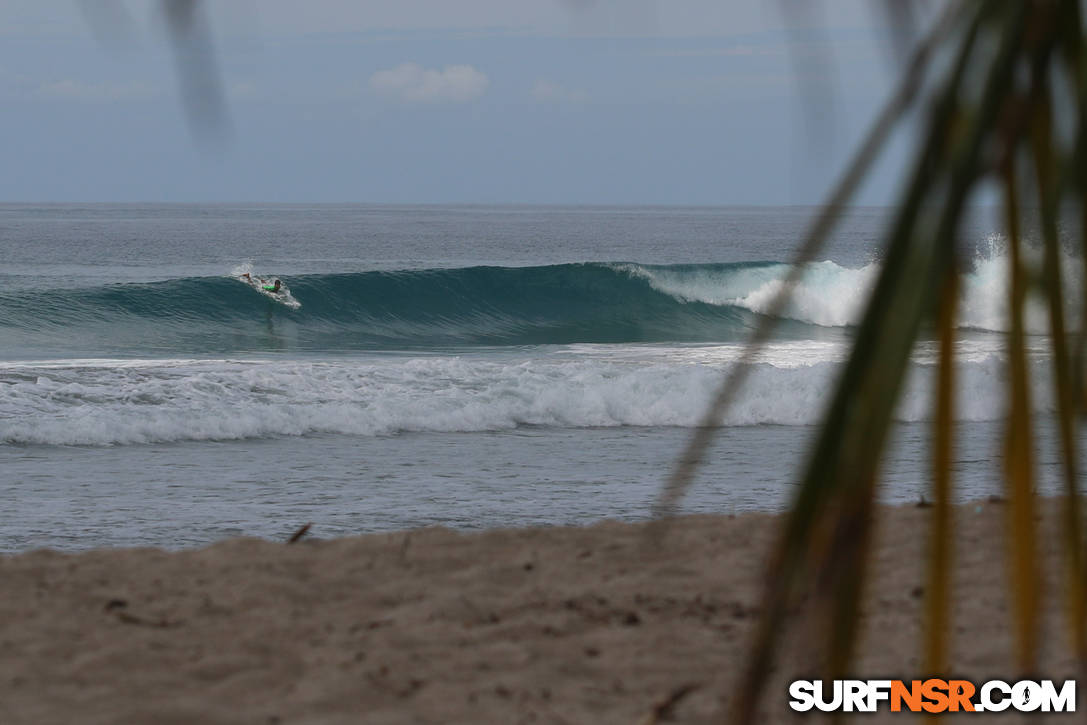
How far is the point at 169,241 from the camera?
155ft

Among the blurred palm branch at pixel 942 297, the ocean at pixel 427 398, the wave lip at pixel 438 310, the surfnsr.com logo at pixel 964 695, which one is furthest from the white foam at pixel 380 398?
the blurred palm branch at pixel 942 297

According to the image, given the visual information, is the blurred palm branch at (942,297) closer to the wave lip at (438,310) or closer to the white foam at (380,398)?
the white foam at (380,398)

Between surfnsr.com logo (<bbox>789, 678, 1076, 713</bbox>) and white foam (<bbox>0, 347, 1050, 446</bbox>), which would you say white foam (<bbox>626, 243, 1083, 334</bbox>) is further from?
surfnsr.com logo (<bbox>789, 678, 1076, 713</bbox>)

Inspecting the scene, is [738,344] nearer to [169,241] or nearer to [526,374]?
[526,374]

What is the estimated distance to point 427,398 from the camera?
1162 cm

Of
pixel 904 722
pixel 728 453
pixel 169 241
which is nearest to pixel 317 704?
pixel 904 722

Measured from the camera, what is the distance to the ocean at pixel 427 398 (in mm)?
6992

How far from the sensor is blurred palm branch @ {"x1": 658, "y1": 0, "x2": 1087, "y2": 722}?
15.2 inches

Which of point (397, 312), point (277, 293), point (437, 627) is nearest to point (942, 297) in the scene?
point (437, 627)

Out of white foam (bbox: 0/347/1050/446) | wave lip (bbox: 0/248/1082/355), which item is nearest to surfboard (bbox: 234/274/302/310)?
wave lip (bbox: 0/248/1082/355)

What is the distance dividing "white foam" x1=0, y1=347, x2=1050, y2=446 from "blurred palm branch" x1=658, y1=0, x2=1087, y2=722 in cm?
924

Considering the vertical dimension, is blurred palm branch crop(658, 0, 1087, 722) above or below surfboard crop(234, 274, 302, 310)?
below

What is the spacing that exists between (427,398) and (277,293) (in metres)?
12.8

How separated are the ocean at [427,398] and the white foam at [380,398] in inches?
1.5
